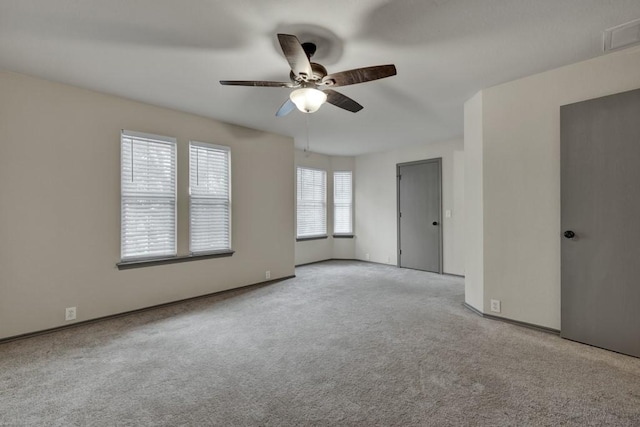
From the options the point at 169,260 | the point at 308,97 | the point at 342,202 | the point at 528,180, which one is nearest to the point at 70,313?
the point at 169,260

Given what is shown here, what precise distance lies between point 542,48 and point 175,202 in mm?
4147

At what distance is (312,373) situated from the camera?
2.21m

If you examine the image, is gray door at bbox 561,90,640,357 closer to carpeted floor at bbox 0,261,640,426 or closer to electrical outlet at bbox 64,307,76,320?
carpeted floor at bbox 0,261,640,426

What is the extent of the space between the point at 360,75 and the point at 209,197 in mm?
2891

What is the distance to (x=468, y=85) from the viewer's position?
3146 mm

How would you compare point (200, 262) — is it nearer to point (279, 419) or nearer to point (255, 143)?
point (255, 143)

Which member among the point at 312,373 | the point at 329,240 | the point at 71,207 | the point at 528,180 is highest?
the point at 528,180

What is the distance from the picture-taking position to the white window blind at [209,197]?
4082 mm

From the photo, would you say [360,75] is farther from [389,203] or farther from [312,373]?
[389,203]

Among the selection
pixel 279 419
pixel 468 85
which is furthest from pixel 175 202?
pixel 468 85

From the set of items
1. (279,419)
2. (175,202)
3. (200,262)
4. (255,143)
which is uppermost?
(255,143)

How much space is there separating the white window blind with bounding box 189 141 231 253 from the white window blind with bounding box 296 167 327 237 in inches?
86.3

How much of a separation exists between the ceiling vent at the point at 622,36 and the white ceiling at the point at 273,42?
0.20ft

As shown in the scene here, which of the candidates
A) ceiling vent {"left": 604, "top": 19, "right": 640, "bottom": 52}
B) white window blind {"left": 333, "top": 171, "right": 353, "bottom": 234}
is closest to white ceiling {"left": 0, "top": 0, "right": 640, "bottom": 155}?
ceiling vent {"left": 604, "top": 19, "right": 640, "bottom": 52}
